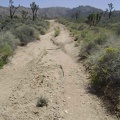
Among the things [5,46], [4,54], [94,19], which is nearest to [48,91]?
[4,54]

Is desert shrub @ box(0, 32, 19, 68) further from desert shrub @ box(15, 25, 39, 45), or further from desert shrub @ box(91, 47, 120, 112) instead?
desert shrub @ box(91, 47, 120, 112)

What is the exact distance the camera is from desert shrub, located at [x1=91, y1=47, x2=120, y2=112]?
7698 mm

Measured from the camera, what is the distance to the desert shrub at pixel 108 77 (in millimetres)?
7698

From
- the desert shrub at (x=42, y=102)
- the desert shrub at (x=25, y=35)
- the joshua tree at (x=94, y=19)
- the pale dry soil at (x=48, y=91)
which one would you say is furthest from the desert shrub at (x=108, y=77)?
the joshua tree at (x=94, y=19)

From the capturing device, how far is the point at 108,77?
8266mm

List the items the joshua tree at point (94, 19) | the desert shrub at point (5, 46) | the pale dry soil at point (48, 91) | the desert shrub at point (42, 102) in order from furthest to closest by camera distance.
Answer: the joshua tree at point (94, 19) < the desert shrub at point (5, 46) < the desert shrub at point (42, 102) < the pale dry soil at point (48, 91)

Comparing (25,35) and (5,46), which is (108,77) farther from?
(25,35)

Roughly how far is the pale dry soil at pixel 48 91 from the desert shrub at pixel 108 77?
0.44 m

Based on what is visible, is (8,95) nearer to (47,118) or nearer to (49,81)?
(49,81)

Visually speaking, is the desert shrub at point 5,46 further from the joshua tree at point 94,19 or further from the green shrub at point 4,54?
the joshua tree at point 94,19

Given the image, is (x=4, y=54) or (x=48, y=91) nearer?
(x=48, y=91)

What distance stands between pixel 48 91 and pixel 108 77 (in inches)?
96.0

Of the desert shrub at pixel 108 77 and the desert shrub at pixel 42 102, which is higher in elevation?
the desert shrub at pixel 108 77

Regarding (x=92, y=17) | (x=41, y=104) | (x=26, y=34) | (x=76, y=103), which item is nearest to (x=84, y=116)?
(x=76, y=103)
